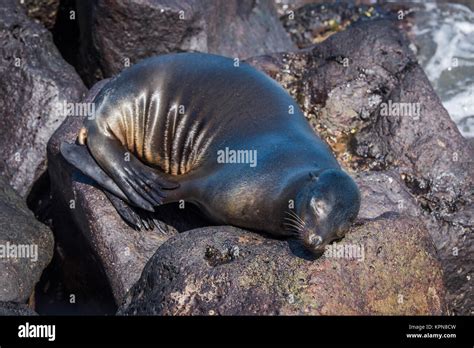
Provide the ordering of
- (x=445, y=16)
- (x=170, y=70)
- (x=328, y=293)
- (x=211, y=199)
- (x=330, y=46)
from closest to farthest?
(x=328, y=293)
(x=211, y=199)
(x=170, y=70)
(x=330, y=46)
(x=445, y=16)

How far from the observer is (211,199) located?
6.86 meters

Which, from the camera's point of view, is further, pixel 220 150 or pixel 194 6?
pixel 194 6

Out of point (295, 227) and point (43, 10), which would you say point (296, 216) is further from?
point (43, 10)

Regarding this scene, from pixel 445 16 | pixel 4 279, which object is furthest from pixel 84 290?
pixel 445 16

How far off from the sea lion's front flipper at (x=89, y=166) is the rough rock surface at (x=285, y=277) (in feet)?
4.42

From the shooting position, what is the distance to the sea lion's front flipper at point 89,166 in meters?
7.22

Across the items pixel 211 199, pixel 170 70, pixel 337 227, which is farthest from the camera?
pixel 170 70

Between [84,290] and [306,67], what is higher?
[306,67]

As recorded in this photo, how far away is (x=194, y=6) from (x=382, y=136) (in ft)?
8.07

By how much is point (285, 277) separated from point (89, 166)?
2.31 metres

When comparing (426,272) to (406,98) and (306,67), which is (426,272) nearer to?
(406,98)

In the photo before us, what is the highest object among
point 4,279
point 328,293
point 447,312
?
point 328,293

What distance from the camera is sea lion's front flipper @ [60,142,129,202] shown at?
7.22 m

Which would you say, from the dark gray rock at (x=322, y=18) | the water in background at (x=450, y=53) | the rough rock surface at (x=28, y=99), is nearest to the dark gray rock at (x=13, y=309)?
the rough rock surface at (x=28, y=99)
